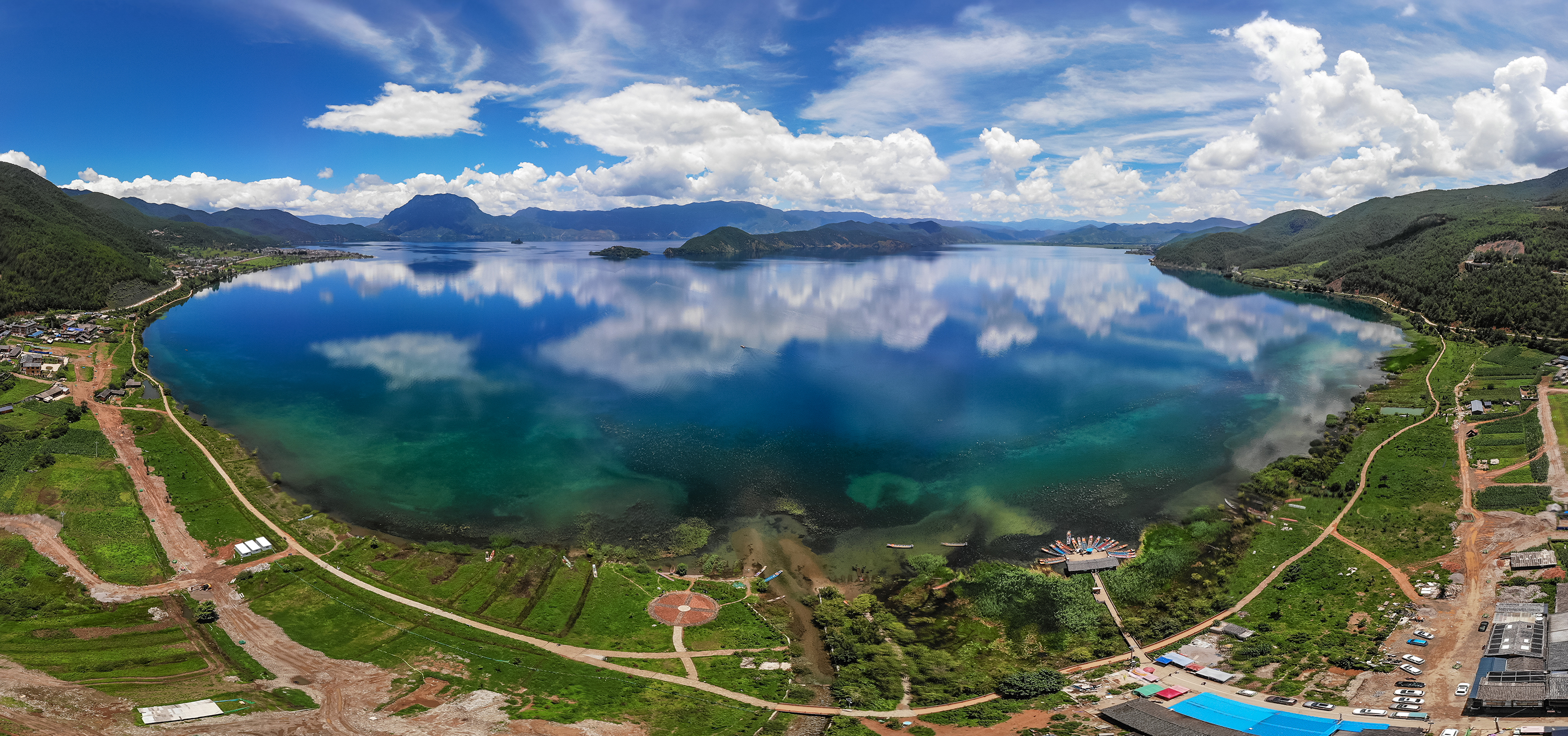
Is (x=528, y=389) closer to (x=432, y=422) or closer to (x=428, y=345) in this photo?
(x=432, y=422)

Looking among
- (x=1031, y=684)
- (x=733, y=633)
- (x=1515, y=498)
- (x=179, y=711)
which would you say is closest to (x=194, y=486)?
(x=179, y=711)

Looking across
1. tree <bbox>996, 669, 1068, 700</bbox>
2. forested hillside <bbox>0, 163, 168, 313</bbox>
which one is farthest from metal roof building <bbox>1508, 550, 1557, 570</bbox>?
forested hillside <bbox>0, 163, 168, 313</bbox>

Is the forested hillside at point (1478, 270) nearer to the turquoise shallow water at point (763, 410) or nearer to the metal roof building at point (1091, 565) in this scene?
the turquoise shallow water at point (763, 410)

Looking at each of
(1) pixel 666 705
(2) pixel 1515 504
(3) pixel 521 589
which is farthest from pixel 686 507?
(2) pixel 1515 504

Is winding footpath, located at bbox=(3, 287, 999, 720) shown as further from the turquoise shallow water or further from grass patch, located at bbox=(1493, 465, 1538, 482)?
grass patch, located at bbox=(1493, 465, 1538, 482)

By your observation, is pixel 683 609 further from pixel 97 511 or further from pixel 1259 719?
pixel 97 511

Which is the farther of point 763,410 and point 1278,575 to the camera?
point 763,410
